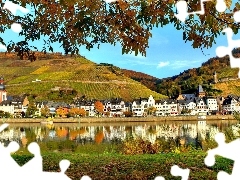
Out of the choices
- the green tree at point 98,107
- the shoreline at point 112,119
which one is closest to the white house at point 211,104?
the shoreline at point 112,119

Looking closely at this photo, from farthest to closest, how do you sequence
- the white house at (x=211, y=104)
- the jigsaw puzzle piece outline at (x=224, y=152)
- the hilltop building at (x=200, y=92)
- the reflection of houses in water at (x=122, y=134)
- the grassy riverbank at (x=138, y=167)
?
1. the hilltop building at (x=200, y=92)
2. the white house at (x=211, y=104)
3. the reflection of houses in water at (x=122, y=134)
4. the grassy riverbank at (x=138, y=167)
5. the jigsaw puzzle piece outline at (x=224, y=152)

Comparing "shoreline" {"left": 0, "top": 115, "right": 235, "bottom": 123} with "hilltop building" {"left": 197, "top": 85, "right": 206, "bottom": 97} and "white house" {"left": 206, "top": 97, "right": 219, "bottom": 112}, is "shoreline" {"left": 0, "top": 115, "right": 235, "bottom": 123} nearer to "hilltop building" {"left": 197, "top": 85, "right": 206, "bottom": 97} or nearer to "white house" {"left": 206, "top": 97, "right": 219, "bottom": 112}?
"white house" {"left": 206, "top": 97, "right": 219, "bottom": 112}

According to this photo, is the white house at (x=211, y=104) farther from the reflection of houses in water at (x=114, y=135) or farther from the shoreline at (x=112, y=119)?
the reflection of houses in water at (x=114, y=135)

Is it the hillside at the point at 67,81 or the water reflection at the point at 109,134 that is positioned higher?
the hillside at the point at 67,81

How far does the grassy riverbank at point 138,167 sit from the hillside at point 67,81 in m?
103

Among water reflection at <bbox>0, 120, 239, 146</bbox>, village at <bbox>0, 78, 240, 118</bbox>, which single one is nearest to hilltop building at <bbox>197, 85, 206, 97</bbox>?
village at <bbox>0, 78, 240, 118</bbox>

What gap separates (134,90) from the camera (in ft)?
424

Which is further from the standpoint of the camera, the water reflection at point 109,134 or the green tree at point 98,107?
the green tree at point 98,107

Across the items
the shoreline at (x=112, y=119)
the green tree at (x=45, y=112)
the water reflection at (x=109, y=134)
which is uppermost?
the green tree at (x=45, y=112)

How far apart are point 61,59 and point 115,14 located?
154 meters

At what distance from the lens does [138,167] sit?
9.31 metres

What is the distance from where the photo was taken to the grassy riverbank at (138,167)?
28.9 feet

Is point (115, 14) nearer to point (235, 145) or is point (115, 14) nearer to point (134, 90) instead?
point (235, 145)

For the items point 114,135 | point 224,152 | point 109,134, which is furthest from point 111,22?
point 109,134
